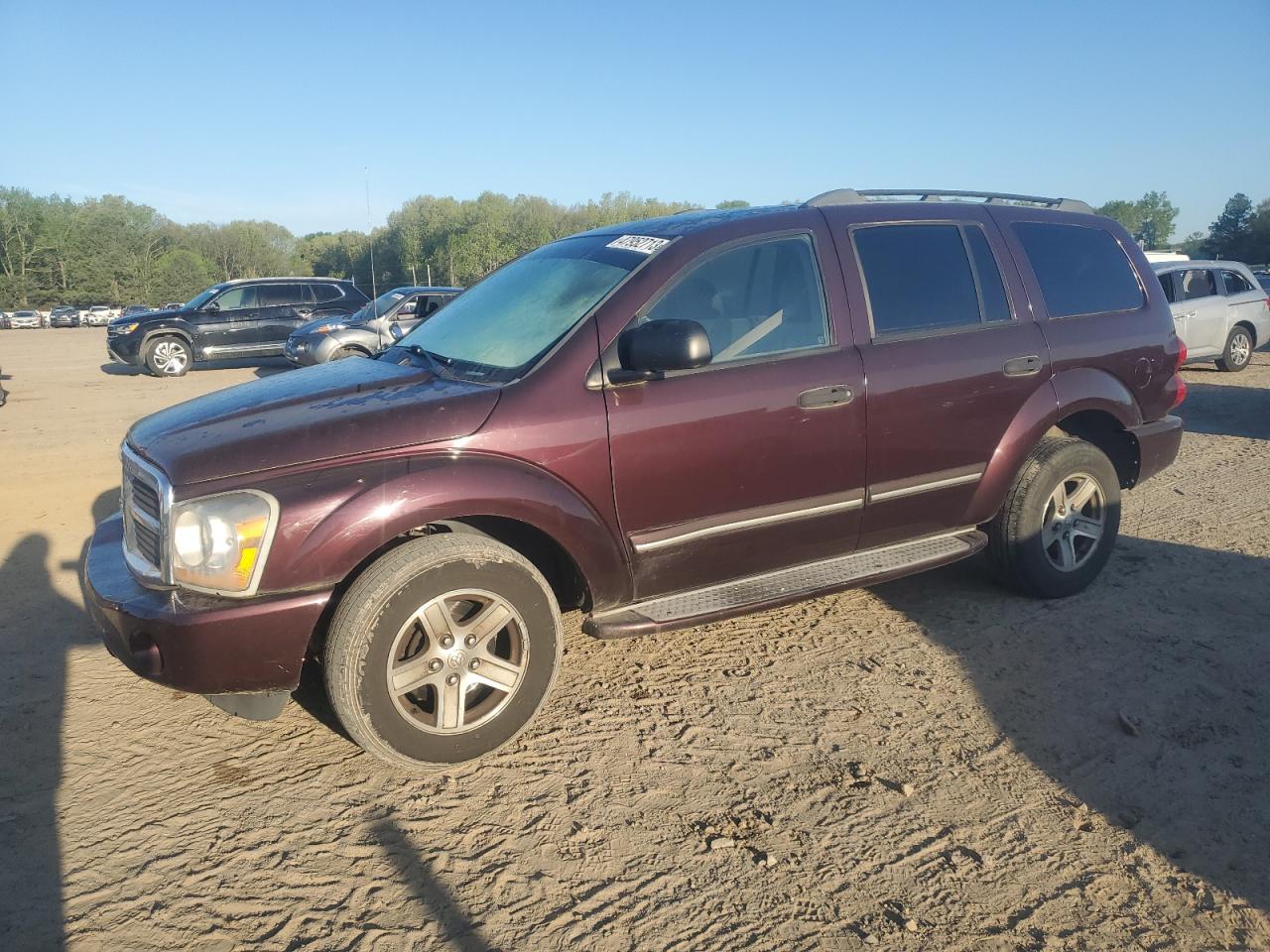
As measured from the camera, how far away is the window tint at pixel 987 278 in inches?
167

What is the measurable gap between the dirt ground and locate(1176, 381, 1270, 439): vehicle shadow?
5.73 metres

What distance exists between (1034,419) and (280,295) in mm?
16399

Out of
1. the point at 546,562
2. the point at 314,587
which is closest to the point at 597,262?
the point at 546,562

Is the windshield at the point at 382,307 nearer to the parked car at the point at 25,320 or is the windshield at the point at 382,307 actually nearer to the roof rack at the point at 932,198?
the roof rack at the point at 932,198

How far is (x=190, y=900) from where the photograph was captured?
2.47 m

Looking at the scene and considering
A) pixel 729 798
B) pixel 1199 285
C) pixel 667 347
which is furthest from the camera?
pixel 1199 285

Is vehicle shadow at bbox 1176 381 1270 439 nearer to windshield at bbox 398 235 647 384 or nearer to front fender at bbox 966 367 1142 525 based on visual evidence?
front fender at bbox 966 367 1142 525

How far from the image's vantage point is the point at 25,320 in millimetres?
55219

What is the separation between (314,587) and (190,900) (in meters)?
0.93

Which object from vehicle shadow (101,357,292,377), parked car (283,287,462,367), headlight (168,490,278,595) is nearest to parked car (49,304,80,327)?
vehicle shadow (101,357,292,377)

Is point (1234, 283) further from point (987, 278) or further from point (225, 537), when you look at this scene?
point (225, 537)

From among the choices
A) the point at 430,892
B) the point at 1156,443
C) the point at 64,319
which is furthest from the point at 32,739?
the point at 64,319

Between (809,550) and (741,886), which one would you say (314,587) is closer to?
(741,886)

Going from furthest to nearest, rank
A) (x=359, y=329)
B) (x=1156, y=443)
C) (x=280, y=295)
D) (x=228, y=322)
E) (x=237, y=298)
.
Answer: (x=280, y=295)
(x=237, y=298)
(x=228, y=322)
(x=359, y=329)
(x=1156, y=443)
